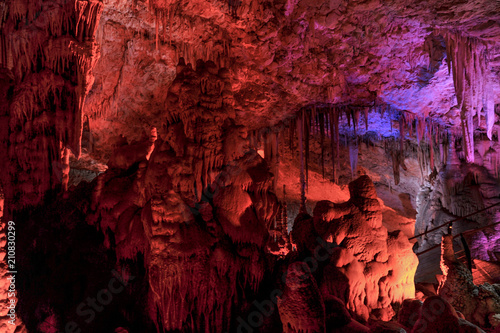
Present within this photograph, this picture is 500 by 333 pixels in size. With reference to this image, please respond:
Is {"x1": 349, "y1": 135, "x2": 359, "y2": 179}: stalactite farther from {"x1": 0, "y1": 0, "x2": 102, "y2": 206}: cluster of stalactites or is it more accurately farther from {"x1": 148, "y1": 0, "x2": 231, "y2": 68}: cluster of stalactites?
{"x1": 0, "y1": 0, "x2": 102, "y2": 206}: cluster of stalactites

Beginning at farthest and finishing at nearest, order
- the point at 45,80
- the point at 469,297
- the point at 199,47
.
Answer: the point at 199,47
the point at 469,297
the point at 45,80

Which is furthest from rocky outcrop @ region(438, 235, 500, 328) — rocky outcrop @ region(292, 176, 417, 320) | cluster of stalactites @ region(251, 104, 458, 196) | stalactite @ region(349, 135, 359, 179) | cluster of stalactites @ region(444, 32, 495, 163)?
stalactite @ region(349, 135, 359, 179)

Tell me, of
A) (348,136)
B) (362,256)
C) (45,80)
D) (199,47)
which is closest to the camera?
(45,80)

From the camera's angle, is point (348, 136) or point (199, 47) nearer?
point (199, 47)

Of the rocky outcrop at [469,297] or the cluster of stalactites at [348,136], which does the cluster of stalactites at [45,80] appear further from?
the rocky outcrop at [469,297]

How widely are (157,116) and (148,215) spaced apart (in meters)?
5.54

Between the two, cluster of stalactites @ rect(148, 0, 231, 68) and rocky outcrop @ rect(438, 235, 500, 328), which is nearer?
rocky outcrop @ rect(438, 235, 500, 328)

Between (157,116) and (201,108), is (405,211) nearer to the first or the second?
(157,116)

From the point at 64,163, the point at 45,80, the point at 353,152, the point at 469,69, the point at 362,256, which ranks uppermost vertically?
the point at 469,69

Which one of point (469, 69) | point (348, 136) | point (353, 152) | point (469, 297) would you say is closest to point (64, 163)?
point (469, 297)

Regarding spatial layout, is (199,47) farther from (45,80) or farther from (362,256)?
(362,256)

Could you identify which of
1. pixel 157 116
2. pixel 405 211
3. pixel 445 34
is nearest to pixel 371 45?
pixel 445 34

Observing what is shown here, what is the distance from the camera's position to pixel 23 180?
18.4 feet

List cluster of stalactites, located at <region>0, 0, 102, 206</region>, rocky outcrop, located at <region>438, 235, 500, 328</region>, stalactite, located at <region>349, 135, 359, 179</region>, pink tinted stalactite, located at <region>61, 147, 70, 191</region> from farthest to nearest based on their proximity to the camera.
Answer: stalactite, located at <region>349, 135, 359, 179</region>, pink tinted stalactite, located at <region>61, 147, 70, 191</region>, rocky outcrop, located at <region>438, 235, 500, 328</region>, cluster of stalactites, located at <region>0, 0, 102, 206</region>
